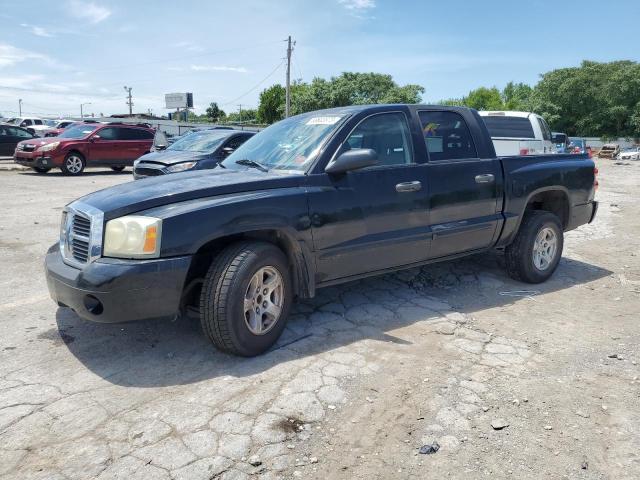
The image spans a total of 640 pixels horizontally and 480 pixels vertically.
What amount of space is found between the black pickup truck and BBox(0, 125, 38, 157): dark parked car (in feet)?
64.8

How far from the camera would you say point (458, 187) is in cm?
484

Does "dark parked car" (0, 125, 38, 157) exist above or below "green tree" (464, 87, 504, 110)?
below

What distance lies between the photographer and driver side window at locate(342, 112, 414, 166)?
174 inches

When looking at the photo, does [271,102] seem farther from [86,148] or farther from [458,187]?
[458,187]

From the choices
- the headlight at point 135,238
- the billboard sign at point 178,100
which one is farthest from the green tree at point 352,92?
the headlight at point 135,238

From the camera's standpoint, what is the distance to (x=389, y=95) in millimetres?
60219

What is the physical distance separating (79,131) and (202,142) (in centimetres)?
866

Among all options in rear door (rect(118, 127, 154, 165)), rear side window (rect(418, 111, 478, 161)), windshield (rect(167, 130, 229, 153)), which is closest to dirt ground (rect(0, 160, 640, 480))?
rear side window (rect(418, 111, 478, 161))

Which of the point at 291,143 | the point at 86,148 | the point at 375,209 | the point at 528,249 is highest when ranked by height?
the point at 291,143

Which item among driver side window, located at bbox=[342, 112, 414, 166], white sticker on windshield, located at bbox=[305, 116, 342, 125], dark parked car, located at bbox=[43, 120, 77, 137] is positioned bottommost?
driver side window, located at bbox=[342, 112, 414, 166]

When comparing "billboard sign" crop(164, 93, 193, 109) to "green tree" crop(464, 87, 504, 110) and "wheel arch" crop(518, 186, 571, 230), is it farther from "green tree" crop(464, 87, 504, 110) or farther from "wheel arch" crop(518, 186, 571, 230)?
"wheel arch" crop(518, 186, 571, 230)

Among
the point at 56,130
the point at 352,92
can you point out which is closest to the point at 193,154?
the point at 56,130

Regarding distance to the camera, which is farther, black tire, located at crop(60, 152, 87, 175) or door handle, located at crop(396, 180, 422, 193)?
black tire, located at crop(60, 152, 87, 175)

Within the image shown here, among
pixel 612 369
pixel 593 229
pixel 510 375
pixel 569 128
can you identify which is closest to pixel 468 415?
pixel 510 375
